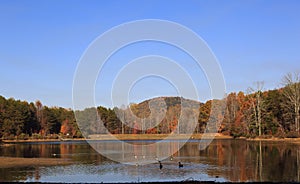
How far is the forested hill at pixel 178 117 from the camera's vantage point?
79.5 m

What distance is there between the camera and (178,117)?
106 metres

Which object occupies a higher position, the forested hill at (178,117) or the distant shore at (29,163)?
the forested hill at (178,117)

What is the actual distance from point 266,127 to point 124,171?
60.7m

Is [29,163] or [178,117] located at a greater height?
[178,117]

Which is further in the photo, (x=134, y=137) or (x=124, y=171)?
(x=134, y=137)

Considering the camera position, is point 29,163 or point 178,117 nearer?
point 29,163

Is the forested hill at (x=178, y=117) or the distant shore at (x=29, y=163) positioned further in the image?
the forested hill at (x=178, y=117)

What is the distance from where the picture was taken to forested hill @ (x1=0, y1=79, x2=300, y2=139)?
79.5m

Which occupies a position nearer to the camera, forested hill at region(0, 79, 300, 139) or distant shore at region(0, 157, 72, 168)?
distant shore at region(0, 157, 72, 168)

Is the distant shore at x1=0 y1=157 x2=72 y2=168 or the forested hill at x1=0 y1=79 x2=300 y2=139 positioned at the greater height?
the forested hill at x1=0 y1=79 x2=300 y2=139

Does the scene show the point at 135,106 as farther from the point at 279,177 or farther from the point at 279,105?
the point at 279,177

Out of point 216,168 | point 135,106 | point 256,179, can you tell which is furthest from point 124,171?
point 135,106

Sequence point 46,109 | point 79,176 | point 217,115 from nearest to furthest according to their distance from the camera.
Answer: point 79,176 < point 217,115 < point 46,109

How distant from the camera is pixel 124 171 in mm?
27594
